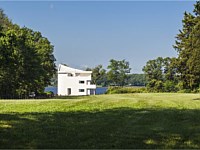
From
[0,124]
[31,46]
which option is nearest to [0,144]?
[0,124]

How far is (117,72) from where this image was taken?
103 metres

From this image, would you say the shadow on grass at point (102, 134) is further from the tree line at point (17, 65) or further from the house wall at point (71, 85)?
the house wall at point (71, 85)

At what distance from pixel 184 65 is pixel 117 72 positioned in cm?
6476

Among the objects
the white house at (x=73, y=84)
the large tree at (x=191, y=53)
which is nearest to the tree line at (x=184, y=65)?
the large tree at (x=191, y=53)

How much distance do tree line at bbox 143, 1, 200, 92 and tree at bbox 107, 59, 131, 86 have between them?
11523mm

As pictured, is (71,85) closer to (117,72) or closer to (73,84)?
(73,84)

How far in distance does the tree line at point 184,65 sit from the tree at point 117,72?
37.8 feet

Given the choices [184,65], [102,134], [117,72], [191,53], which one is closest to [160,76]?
[117,72]

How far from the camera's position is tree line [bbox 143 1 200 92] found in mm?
29156

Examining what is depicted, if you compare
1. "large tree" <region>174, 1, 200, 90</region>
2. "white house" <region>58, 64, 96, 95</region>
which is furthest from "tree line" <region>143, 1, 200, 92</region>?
"white house" <region>58, 64, 96, 95</region>

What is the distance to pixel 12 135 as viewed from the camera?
9.02 meters

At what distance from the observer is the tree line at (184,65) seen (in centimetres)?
2916

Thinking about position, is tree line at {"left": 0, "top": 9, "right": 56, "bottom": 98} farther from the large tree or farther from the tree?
the tree

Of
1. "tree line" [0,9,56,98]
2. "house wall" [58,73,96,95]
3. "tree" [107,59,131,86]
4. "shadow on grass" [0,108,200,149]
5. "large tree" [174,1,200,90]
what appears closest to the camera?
"shadow on grass" [0,108,200,149]
